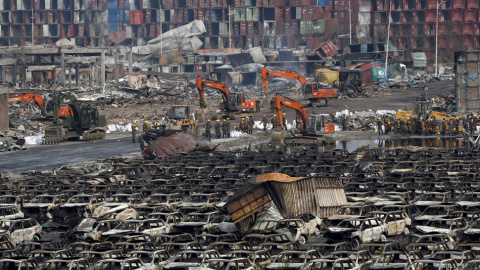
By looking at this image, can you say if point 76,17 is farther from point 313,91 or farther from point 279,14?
point 313,91

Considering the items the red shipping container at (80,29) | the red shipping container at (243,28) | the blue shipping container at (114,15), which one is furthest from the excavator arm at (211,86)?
the red shipping container at (80,29)

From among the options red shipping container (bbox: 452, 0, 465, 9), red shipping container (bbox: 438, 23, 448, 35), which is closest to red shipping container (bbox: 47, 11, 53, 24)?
red shipping container (bbox: 438, 23, 448, 35)

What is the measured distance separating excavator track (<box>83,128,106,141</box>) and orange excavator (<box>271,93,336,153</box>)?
1389 centimetres

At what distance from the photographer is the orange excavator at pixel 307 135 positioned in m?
53.8

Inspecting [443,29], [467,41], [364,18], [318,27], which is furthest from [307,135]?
[318,27]

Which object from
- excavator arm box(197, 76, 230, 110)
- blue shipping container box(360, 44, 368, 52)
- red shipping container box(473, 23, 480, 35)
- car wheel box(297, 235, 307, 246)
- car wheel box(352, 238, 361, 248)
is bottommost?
car wheel box(297, 235, 307, 246)

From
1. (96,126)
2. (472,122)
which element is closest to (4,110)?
(96,126)

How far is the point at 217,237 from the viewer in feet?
79.8

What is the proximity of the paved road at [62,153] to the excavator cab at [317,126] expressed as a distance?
36.6 ft

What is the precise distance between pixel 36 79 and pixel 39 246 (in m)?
116

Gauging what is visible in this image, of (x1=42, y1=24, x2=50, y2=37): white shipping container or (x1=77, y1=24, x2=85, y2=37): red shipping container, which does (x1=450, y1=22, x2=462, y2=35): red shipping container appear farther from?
(x1=42, y1=24, x2=50, y2=37): white shipping container

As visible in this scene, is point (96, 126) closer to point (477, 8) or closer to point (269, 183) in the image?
point (269, 183)

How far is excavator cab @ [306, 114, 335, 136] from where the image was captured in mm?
56562

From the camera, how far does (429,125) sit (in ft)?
198
